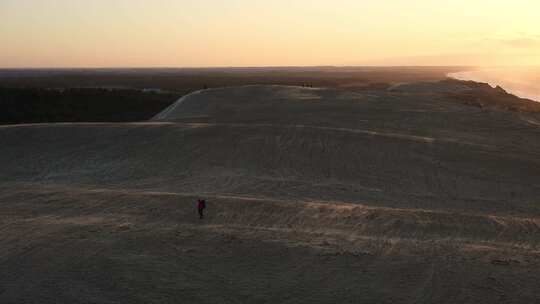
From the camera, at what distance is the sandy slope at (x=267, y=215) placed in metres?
9.77

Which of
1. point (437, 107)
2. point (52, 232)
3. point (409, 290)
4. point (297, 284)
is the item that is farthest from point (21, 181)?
point (437, 107)

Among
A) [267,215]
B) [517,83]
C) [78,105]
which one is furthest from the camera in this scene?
[517,83]

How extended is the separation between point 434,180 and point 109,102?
37295 millimetres

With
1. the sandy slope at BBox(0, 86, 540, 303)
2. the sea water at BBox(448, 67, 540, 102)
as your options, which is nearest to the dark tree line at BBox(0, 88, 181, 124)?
the sandy slope at BBox(0, 86, 540, 303)

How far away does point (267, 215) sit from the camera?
1355 centimetres

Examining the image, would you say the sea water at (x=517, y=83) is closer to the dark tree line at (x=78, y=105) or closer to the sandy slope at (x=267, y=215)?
the dark tree line at (x=78, y=105)

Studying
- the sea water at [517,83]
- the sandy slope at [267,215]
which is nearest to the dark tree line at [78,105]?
the sandy slope at [267,215]

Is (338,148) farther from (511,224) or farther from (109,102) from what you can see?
(109,102)

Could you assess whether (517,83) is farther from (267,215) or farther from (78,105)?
(267,215)

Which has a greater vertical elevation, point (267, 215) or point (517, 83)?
point (517, 83)

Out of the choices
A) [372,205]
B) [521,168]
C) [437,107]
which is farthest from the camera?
[437,107]

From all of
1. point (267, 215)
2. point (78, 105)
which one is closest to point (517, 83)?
point (78, 105)

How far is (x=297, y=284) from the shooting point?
982 centimetres

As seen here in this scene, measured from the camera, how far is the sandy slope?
977cm
